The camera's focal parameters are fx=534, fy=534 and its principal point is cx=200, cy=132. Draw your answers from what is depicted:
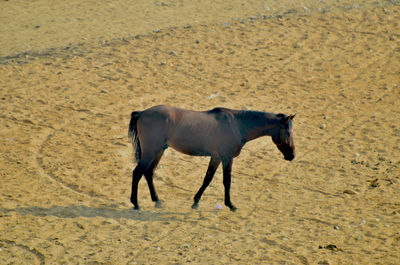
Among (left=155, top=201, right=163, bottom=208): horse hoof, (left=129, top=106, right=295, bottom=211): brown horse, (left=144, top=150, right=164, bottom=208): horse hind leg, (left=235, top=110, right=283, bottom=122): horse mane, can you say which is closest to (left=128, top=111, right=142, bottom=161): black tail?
(left=129, top=106, right=295, bottom=211): brown horse

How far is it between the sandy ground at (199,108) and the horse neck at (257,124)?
1064 mm

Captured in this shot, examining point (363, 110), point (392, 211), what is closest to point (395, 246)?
point (392, 211)

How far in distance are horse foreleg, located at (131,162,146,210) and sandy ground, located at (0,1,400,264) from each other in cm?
21

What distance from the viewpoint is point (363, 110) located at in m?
11.2

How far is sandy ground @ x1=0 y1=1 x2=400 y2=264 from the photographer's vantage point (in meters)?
6.74

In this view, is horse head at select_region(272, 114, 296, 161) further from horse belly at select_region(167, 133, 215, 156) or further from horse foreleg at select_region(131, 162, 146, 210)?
horse foreleg at select_region(131, 162, 146, 210)

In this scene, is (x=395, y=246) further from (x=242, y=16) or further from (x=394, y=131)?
(x=242, y=16)

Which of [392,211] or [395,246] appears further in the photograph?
[392,211]

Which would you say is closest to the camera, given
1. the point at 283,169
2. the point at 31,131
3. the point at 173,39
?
the point at 283,169

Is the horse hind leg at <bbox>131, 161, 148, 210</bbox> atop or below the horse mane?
below

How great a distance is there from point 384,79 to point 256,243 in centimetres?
734

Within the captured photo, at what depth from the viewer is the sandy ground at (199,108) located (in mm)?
6742

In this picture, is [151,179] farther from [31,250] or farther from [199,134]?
[31,250]

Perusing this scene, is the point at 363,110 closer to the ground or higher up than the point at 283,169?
higher up
